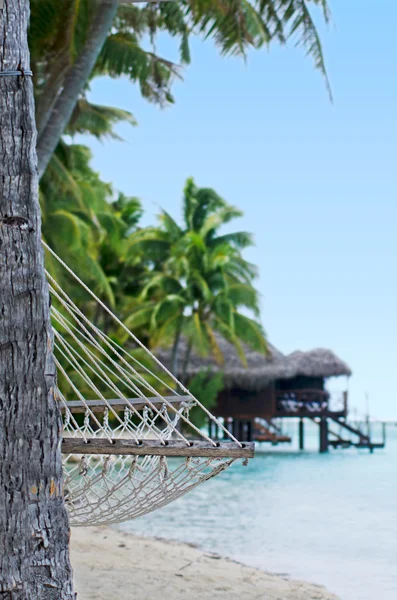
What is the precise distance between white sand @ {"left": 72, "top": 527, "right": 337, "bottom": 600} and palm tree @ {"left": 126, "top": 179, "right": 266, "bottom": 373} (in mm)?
8975

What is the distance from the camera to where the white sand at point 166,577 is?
3189mm

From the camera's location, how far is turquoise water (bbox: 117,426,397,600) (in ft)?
14.3

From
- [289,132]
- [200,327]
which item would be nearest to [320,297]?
[289,132]

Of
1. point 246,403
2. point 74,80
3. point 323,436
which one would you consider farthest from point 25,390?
point 323,436

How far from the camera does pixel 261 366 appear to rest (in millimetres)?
16047

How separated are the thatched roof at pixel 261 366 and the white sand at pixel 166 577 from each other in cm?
1130

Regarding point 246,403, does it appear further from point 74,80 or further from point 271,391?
point 74,80

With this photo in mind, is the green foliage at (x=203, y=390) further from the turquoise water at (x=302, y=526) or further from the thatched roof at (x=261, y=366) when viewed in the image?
the turquoise water at (x=302, y=526)

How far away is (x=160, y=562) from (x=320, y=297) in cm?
3432

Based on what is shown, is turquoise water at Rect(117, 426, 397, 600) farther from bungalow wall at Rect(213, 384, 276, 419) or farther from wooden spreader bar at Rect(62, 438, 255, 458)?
bungalow wall at Rect(213, 384, 276, 419)

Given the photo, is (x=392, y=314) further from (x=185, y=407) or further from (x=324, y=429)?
(x=185, y=407)

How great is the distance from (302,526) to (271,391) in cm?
1000

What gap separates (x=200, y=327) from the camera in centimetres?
1360

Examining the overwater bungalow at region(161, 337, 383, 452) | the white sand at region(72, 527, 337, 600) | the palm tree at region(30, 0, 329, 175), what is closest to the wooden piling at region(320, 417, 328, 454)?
the overwater bungalow at region(161, 337, 383, 452)
